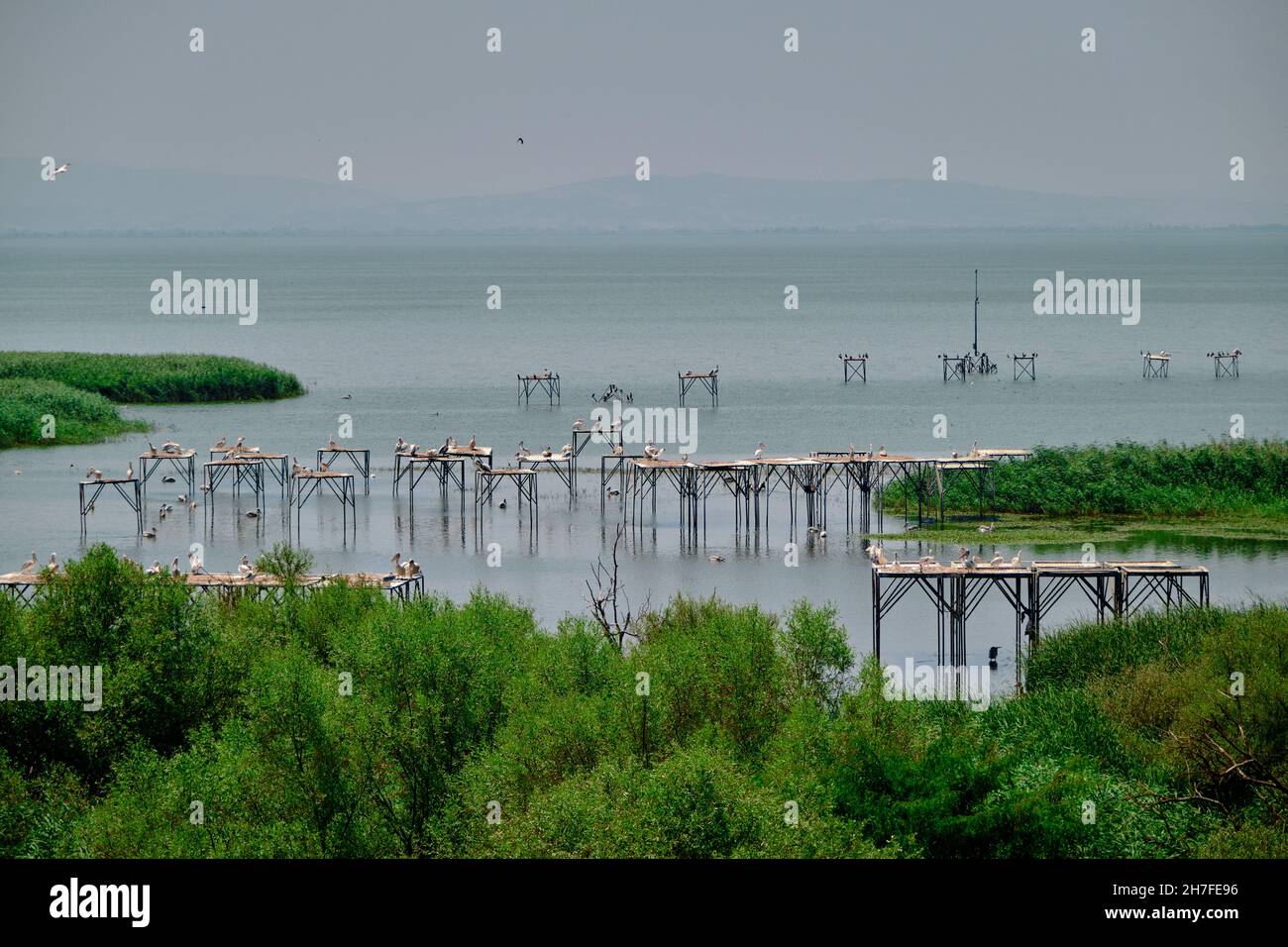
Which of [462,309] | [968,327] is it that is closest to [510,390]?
[968,327]

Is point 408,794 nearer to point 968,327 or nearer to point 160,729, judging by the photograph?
point 160,729

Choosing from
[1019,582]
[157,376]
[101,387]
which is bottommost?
[1019,582]

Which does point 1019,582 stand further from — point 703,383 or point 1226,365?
point 1226,365

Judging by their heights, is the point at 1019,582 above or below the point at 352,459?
below

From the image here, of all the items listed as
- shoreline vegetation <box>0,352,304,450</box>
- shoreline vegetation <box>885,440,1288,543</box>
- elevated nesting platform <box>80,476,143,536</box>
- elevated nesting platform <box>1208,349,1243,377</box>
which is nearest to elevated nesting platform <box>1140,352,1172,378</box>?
elevated nesting platform <box>1208,349,1243,377</box>

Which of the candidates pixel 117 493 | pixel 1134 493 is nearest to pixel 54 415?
pixel 117 493

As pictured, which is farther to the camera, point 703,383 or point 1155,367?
point 1155,367

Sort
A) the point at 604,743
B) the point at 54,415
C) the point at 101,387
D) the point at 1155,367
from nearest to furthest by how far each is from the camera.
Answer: the point at 604,743 → the point at 54,415 → the point at 101,387 → the point at 1155,367
